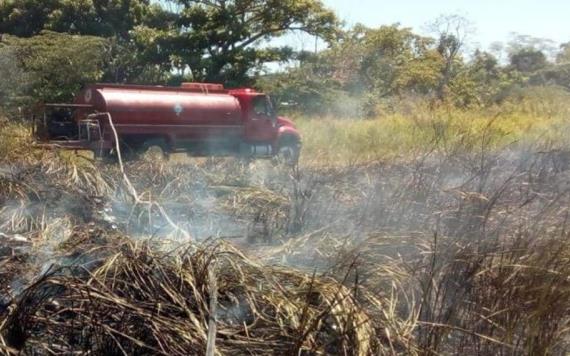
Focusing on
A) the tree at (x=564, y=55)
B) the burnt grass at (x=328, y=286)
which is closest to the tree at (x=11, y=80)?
the burnt grass at (x=328, y=286)

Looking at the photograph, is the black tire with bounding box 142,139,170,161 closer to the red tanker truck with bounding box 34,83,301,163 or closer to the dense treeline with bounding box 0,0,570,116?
the red tanker truck with bounding box 34,83,301,163

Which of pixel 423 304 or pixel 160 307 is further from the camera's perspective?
pixel 423 304

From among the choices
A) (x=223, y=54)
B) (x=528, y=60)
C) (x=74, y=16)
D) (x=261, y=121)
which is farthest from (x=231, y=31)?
(x=528, y=60)

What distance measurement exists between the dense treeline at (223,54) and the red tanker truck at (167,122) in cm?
577

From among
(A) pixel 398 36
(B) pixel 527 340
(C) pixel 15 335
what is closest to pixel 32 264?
(C) pixel 15 335

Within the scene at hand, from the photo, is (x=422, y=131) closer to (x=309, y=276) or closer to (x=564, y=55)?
(x=309, y=276)

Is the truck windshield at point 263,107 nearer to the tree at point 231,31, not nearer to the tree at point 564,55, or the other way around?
the tree at point 231,31

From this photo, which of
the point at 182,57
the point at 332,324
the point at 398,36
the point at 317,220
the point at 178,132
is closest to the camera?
the point at 332,324

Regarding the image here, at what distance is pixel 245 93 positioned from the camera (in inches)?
603

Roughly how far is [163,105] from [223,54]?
10214 millimetres

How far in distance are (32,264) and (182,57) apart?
18.6 m

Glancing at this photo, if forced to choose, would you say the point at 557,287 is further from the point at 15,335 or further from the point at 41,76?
the point at 41,76

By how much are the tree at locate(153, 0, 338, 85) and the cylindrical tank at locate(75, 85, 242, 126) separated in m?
8.37

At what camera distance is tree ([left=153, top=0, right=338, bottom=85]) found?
22984mm
